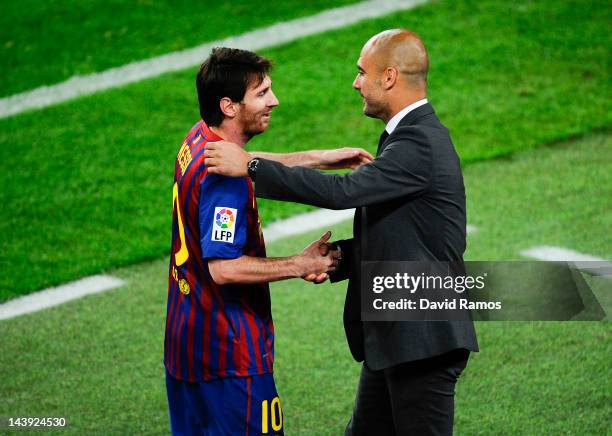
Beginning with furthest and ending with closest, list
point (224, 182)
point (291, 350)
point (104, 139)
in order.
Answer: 1. point (104, 139)
2. point (291, 350)
3. point (224, 182)

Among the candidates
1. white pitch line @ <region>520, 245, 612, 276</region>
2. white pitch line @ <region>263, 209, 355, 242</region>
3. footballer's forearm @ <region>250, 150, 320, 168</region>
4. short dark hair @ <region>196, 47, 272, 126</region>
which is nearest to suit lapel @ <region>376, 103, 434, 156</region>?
short dark hair @ <region>196, 47, 272, 126</region>

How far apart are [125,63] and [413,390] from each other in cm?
857

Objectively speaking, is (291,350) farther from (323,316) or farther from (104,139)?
(104,139)

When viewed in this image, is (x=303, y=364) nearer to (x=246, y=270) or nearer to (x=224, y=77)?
(x=246, y=270)

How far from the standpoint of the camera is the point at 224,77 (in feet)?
12.9

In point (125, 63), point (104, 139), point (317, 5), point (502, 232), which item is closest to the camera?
point (502, 232)

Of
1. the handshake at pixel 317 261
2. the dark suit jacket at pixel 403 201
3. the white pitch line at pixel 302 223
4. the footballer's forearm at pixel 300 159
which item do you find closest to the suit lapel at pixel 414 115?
the dark suit jacket at pixel 403 201

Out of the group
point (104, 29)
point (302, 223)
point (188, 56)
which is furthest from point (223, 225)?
point (104, 29)

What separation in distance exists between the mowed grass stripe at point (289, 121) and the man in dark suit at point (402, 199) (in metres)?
4.15

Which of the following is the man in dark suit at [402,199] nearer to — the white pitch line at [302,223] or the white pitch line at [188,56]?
the white pitch line at [302,223]

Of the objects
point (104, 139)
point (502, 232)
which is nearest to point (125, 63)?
point (104, 139)

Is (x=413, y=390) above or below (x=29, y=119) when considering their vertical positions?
below

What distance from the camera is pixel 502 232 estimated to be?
7832mm

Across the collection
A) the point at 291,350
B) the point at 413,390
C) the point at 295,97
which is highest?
the point at 295,97
